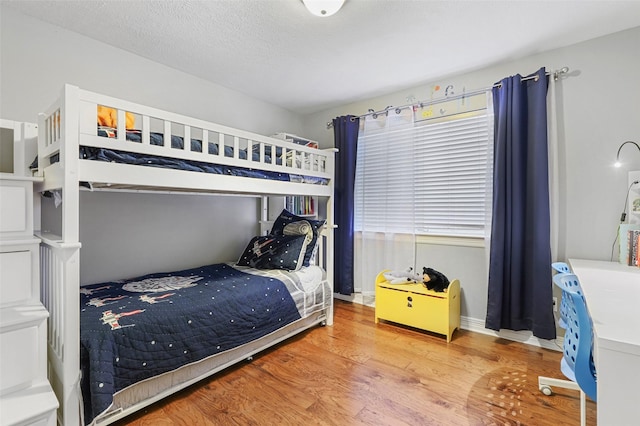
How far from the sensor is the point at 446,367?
80.9 inches

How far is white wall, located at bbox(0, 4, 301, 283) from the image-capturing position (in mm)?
1928

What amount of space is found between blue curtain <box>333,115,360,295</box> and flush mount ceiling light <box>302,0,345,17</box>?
167cm

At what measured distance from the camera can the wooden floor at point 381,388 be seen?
1.55 meters

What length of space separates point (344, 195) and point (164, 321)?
2286 millimetres

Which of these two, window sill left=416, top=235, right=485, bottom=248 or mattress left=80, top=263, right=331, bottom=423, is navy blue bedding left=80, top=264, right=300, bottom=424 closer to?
mattress left=80, top=263, right=331, bottom=423

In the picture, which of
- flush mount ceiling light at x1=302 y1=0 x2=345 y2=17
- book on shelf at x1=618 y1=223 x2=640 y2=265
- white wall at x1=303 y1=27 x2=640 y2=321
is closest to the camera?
flush mount ceiling light at x1=302 y1=0 x2=345 y2=17

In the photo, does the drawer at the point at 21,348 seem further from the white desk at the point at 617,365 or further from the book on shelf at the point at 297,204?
the book on shelf at the point at 297,204

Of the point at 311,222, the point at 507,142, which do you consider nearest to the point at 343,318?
the point at 311,222

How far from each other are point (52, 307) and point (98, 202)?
3.18ft

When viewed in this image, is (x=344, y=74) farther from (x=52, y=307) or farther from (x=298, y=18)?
(x=52, y=307)

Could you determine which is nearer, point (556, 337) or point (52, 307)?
point (52, 307)

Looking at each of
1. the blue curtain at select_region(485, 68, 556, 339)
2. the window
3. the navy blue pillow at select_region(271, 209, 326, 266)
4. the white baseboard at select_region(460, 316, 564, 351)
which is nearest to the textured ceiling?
the blue curtain at select_region(485, 68, 556, 339)

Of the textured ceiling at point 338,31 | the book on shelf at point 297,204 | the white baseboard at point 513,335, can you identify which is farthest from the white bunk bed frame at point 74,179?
the white baseboard at point 513,335

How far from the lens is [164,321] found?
1608 mm
